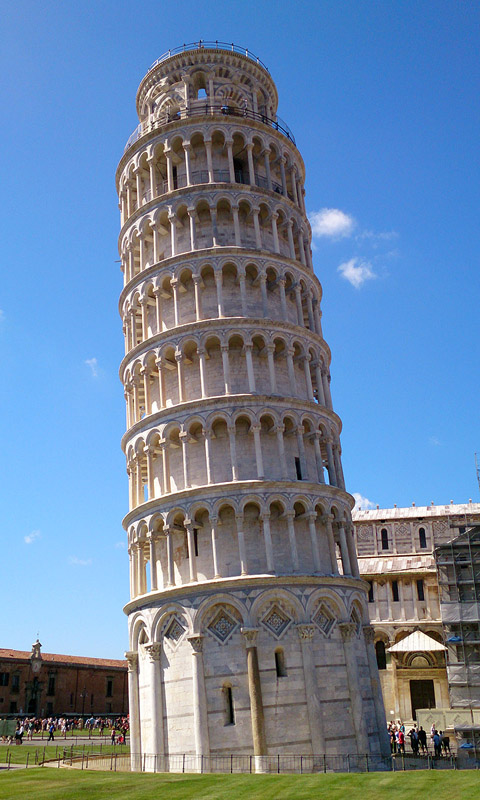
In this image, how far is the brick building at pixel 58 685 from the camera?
6806cm

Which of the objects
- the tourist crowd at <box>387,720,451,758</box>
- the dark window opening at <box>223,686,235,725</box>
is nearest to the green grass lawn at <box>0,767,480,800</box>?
the dark window opening at <box>223,686,235,725</box>

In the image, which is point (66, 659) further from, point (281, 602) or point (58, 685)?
point (281, 602)

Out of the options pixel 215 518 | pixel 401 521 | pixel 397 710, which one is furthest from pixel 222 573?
pixel 401 521

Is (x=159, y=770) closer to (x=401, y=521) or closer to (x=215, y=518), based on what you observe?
(x=215, y=518)

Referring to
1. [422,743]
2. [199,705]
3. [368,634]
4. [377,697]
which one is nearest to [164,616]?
[199,705]

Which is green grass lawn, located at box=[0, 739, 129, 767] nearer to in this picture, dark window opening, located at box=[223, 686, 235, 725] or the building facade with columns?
dark window opening, located at box=[223, 686, 235, 725]

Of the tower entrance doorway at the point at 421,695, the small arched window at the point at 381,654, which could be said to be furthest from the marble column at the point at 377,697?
the small arched window at the point at 381,654

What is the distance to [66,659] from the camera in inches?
2977

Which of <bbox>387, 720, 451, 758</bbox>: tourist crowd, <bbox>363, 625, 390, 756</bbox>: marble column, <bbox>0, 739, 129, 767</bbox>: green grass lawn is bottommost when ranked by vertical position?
<bbox>387, 720, 451, 758</bbox>: tourist crowd

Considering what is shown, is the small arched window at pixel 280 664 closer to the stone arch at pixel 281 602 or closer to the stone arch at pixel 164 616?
the stone arch at pixel 281 602

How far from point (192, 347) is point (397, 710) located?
35.9m

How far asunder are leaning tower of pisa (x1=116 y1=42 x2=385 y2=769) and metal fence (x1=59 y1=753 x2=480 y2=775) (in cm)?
22

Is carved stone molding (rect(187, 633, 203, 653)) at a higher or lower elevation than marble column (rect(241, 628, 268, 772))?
higher

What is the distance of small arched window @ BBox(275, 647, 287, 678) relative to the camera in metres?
30.3
